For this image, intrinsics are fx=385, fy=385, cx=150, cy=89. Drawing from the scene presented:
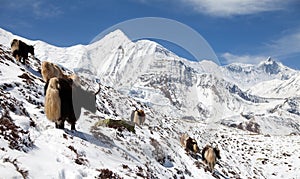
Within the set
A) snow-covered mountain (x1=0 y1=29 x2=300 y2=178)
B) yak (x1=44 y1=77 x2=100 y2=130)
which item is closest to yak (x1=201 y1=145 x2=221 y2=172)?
snow-covered mountain (x1=0 y1=29 x2=300 y2=178)

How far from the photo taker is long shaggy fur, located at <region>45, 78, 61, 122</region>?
13.7 m

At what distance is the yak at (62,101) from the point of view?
44.7 ft

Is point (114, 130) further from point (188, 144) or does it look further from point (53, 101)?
point (188, 144)

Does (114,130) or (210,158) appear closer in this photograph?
(114,130)

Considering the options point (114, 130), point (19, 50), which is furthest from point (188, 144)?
point (19, 50)

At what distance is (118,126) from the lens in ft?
63.3

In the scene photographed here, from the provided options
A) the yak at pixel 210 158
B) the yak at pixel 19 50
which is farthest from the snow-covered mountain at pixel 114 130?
the yak at pixel 19 50

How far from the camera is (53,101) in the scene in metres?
13.8

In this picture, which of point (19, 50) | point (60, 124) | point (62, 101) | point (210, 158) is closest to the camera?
point (62, 101)

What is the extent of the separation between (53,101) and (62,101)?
13.3 inches

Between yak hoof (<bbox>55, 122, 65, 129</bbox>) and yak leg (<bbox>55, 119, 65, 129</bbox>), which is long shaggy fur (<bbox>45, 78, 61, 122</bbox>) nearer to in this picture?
yak leg (<bbox>55, 119, 65, 129</bbox>)

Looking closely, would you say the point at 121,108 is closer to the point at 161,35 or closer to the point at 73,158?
the point at 73,158

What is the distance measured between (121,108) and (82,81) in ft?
66.1

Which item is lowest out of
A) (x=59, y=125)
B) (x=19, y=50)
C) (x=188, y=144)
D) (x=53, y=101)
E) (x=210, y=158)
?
(x=59, y=125)
